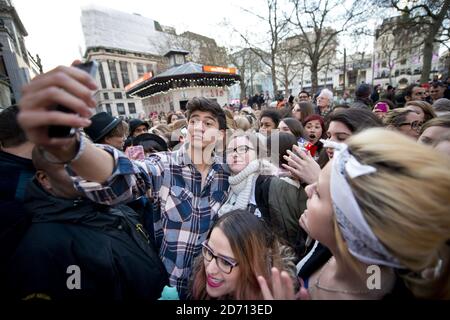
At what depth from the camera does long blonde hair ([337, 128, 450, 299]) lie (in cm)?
76

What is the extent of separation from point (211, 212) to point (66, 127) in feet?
3.96

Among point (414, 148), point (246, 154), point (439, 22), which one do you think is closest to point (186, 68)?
point (439, 22)

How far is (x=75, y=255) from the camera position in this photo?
1.20 m

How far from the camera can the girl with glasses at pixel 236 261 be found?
134cm

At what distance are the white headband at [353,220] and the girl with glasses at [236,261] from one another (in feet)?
1.78

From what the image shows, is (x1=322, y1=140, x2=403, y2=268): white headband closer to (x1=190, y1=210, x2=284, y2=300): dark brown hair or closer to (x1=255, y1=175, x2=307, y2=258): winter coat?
(x1=190, y1=210, x2=284, y2=300): dark brown hair

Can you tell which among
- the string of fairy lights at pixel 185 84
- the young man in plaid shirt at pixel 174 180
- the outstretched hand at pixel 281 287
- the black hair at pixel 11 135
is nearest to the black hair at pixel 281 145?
the young man in plaid shirt at pixel 174 180

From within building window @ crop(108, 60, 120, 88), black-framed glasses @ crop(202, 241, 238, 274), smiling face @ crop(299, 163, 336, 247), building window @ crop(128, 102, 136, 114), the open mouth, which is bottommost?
the open mouth

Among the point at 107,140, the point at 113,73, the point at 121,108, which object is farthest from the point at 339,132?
the point at 113,73

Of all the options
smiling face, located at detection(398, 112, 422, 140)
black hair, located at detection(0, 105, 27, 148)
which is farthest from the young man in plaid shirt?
smiling face, located at detection(398, 112, 422, 140)

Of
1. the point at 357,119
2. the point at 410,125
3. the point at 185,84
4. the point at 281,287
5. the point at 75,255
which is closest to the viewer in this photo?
the point at 281,287

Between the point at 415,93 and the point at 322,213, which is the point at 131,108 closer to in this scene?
the point at 415,93

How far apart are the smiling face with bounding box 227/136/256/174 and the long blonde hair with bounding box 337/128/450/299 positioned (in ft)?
3.73

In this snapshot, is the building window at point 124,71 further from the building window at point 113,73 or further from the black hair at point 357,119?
the black hair at point 357,119
